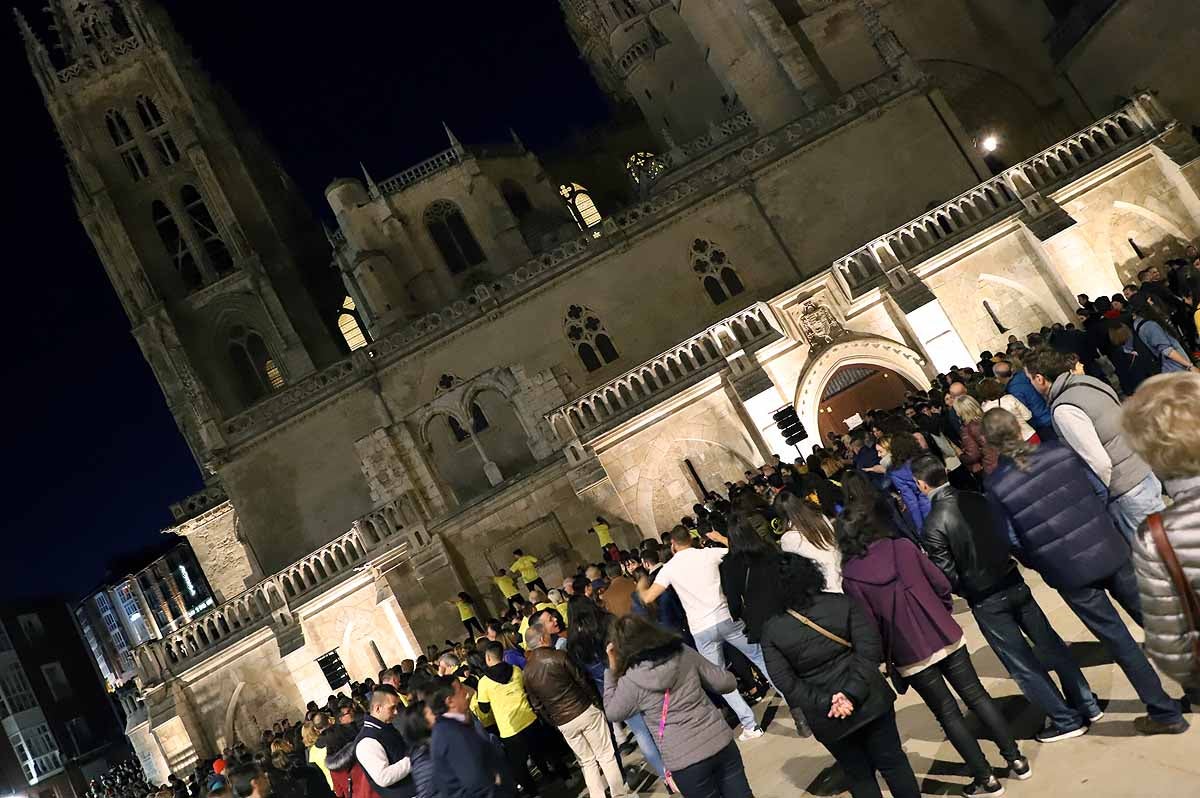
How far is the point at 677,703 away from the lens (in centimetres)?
576

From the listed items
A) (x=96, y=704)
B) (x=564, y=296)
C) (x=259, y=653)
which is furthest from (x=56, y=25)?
(x=96, y=704)

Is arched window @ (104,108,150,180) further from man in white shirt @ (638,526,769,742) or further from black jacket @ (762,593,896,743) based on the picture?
black jacket @ (762,593,896,743)

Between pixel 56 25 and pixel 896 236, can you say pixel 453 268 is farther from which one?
pixel 56 25

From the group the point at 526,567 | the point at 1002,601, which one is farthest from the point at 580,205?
the point at 1002,601

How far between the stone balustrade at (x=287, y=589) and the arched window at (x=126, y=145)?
2031 centimetres

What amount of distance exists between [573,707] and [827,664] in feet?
11.4

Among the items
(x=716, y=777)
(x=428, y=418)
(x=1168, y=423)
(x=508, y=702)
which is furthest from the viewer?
(x=428, y=418)

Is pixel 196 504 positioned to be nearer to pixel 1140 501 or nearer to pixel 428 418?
pixel 428 418

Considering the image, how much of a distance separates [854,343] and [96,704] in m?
54.8

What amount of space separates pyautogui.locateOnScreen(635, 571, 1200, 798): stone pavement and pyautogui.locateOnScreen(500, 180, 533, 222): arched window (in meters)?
29.7

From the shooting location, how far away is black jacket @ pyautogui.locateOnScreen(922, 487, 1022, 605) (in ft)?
19.8

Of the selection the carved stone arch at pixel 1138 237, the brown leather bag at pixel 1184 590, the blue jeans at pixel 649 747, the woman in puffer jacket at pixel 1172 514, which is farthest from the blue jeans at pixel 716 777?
the carved stone arch at pixel 1138 237

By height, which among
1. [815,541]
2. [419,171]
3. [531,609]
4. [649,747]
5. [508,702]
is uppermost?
[419,171]

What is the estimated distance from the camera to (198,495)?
3556 centimetres
